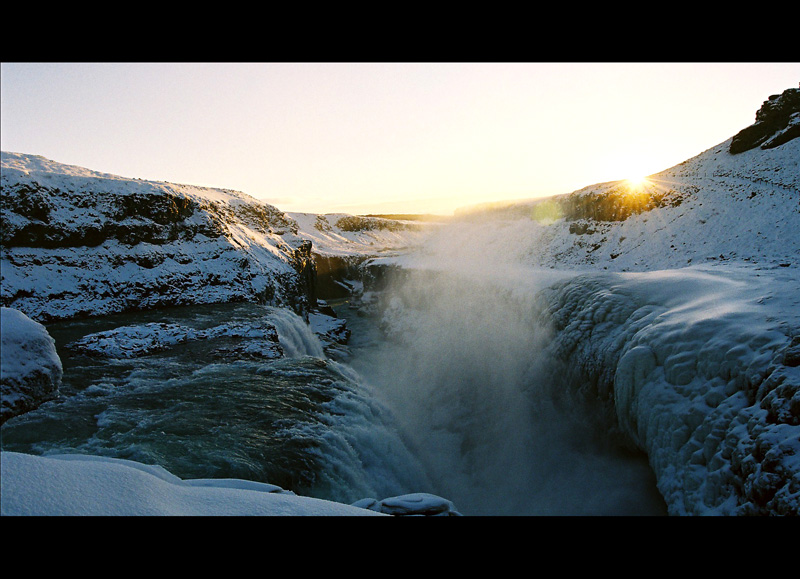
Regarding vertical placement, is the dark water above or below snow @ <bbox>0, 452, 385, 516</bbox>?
below

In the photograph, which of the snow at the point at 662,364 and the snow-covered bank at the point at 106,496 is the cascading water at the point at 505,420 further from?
the snow-covered bank at the point at 106,496

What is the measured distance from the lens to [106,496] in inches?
85.4

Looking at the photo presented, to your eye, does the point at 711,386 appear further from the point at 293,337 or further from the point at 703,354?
the point at 293,337

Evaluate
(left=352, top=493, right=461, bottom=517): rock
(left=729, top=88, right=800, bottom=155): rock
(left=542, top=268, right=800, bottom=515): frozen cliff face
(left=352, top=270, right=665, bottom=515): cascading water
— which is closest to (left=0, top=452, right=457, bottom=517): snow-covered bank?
(left=352, top=493, right=461, bottom=517): rock

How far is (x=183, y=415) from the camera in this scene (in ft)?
27.0

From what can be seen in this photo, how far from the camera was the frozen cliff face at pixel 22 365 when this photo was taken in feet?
7.23

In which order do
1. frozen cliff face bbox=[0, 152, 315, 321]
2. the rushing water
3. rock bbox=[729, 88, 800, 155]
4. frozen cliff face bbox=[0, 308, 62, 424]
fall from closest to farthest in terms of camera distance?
frozen cliff face bbox=[0, 308, 62, 424], the rushing water, frozen cliff face bbox=[0, 152, 315, 321], rock bbox=[729, 88, 800, 155]

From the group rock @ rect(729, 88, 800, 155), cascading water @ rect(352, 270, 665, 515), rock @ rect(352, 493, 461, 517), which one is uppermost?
rock @ rect(729, 88, 800, 155)

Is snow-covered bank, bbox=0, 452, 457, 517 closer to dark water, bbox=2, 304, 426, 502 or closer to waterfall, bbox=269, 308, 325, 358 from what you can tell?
dark water, bbox=2, 304, 426, 502

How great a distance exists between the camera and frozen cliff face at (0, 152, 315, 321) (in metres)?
14.2

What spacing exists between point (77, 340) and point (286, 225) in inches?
1187

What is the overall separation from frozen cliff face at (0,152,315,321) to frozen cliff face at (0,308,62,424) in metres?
14.0
